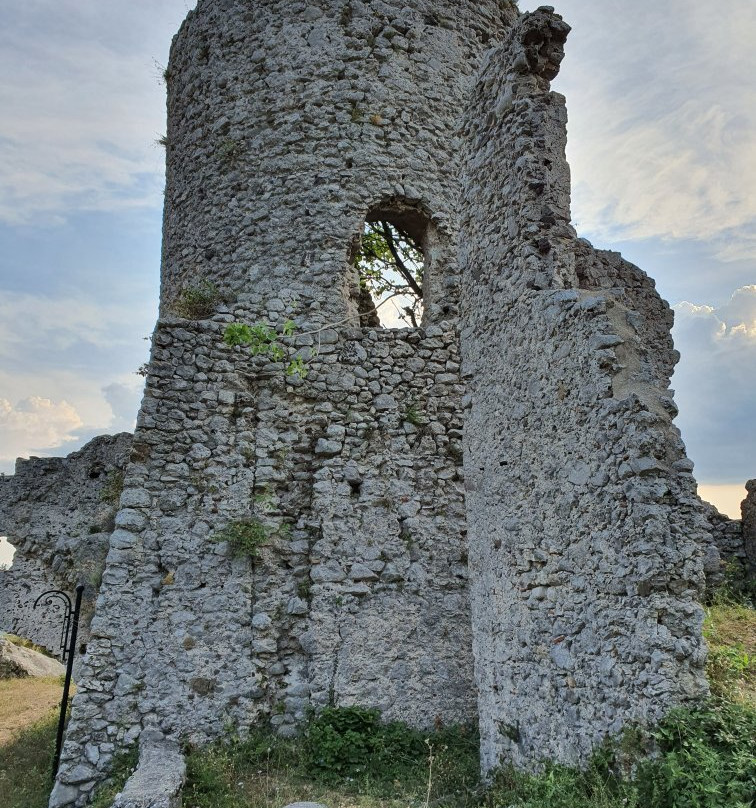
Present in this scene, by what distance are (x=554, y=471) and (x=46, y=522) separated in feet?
37.1

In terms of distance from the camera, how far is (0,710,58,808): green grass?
646 centimetres

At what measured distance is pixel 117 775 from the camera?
587 centimetres

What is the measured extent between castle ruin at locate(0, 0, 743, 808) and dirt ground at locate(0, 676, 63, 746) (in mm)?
3904

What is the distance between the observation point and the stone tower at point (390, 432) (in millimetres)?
4328

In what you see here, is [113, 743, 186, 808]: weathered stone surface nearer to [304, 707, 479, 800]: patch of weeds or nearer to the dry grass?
[304, 707, 479, 800]: patch of weeds

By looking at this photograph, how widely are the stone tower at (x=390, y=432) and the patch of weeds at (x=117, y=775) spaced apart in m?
0.11

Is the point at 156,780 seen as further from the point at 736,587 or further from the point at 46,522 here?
the point at 46,522

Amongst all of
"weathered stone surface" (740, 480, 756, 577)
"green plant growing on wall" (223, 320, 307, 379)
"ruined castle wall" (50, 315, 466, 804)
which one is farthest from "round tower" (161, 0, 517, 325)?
"weathered stone surface" (740, 480, 756, 577)

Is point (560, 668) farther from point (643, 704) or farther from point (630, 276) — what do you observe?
point (630, 276)

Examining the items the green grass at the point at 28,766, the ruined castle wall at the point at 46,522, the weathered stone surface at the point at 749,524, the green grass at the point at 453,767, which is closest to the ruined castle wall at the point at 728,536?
the weathered stone surface at the point at 749,524

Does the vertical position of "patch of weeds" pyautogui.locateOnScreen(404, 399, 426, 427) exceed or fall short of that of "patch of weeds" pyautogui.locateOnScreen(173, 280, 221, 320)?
it falls short

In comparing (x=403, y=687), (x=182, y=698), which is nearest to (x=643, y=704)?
(x=403, y=687)

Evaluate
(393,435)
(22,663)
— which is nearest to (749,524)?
(393,435)

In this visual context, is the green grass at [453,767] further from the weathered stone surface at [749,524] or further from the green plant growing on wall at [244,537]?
the weathered stone surface at [749,524]
